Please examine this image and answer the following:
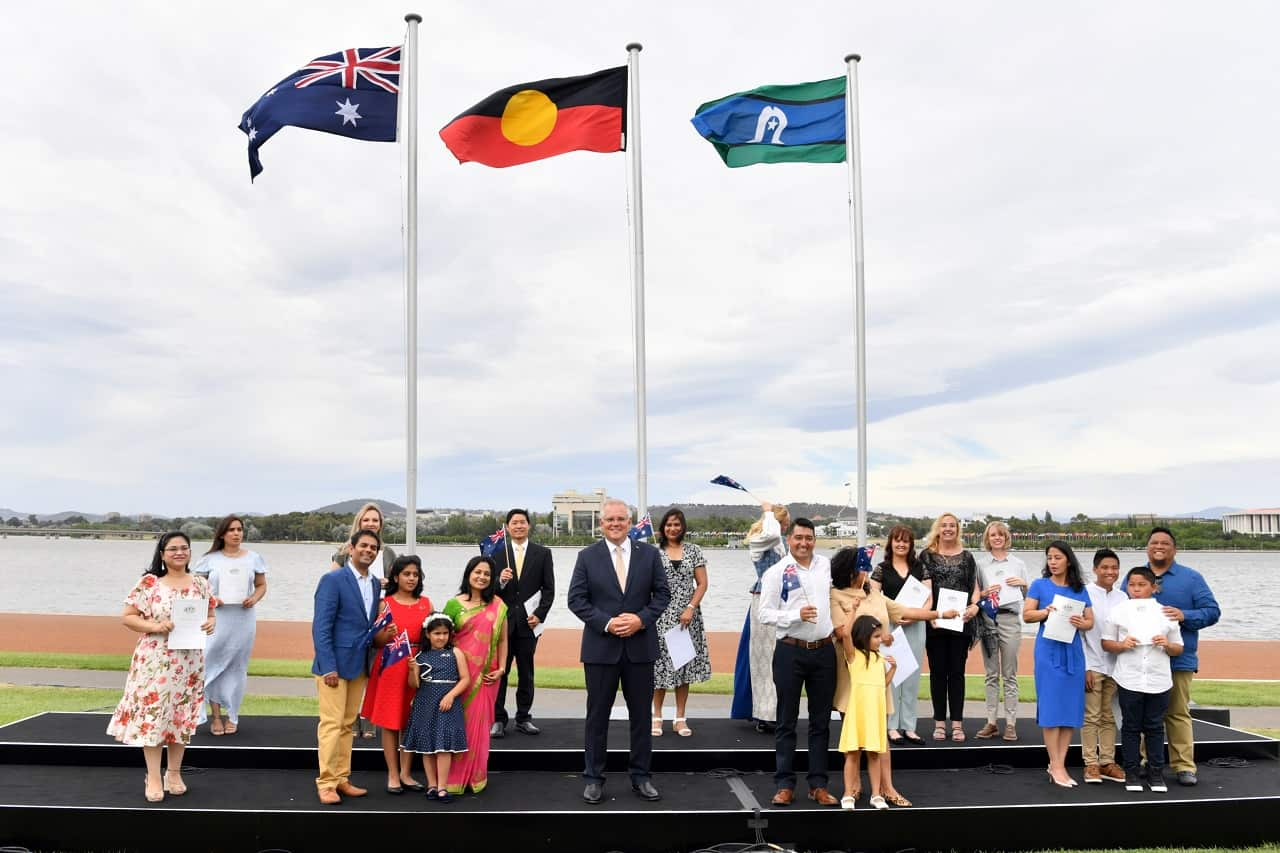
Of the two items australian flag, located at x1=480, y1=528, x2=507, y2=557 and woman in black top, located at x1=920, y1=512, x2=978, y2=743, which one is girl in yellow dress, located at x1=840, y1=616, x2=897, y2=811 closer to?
woman in black top, located at x1=920, y1=512, x2=978, y2=743

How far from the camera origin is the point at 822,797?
559 cm

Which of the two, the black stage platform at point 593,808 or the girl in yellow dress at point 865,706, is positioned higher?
the girl in yellow dress at point 865,706

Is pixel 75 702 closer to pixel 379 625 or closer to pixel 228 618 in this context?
pixel 228 618

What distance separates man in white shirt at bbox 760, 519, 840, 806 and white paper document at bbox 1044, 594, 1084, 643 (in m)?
1.83

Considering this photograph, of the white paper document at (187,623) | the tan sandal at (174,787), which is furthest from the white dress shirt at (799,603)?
the tan sandal at (174,787)

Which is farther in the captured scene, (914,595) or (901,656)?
(914,595)

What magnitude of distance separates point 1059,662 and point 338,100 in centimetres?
801

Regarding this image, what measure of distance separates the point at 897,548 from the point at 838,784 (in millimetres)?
1866

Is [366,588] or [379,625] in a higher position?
[366,588]

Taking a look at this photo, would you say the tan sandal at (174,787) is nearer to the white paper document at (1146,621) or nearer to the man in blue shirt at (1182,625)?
the white paper document at (1146,621)

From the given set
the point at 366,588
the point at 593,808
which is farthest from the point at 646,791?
the point at 366,588

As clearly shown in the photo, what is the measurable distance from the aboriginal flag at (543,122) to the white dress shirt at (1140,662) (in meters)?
6.05

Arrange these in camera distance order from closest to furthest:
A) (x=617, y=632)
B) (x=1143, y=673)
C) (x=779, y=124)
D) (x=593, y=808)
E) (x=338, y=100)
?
(x=593, y=808), (x=617, y=632), (x=1143, y=673), (x=338, y=100), (x=779, y=124)

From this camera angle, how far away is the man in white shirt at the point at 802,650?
5.56 m
